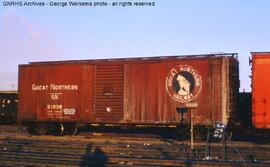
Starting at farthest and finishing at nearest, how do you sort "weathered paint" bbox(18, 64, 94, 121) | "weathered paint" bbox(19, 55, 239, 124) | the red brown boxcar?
"weathered paint" bbox(18, 64, 94, 121)
"weathered paint" bbox(19, 55, 239, 124)
the red brown boxcar

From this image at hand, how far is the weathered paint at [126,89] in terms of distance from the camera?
2004 centimetres

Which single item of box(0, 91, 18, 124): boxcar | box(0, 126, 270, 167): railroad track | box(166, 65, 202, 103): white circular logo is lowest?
box(0, 126, 270, 167): railroad track

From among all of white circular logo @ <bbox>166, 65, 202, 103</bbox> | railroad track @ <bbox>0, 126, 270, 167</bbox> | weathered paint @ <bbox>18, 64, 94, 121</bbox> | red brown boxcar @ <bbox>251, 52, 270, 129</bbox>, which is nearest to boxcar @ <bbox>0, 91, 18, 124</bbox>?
weathered paint @ <bbox>18, 64, 94, 121</bbox>

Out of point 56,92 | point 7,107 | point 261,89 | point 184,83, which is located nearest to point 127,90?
point 184,83

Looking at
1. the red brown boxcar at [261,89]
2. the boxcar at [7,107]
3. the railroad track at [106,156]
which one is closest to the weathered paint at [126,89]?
the red brown boxcar at [261,89]

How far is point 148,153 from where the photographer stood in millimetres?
15273

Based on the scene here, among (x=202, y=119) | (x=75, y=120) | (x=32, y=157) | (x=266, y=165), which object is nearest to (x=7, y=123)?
(x=75, y=120)

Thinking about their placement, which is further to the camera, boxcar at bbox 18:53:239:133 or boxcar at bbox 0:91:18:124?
boxcar at bbox 0:91:18:124

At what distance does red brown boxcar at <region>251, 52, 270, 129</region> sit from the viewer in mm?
18422

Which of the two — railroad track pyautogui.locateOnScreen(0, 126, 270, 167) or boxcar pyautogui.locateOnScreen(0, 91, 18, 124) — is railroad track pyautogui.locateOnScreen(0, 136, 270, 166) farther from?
boxcar pyautogui.locateOnScreen(0, 91, 18, 124)

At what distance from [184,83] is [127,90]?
9.32 feet

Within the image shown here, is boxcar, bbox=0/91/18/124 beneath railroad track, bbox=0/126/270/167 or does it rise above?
above

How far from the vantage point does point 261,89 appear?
61.0 ft

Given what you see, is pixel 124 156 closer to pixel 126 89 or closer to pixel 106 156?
pixel 106 156
